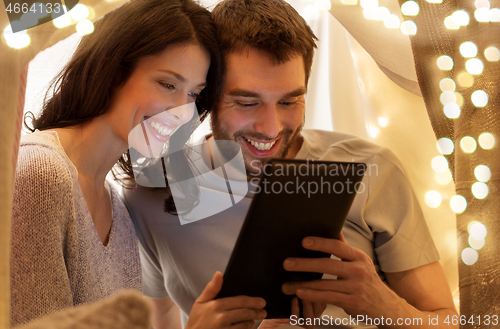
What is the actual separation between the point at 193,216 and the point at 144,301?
0.26 m

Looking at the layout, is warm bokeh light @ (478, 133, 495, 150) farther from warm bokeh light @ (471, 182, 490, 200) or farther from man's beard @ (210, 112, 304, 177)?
man's beard @ (210, 112, 304, 177)

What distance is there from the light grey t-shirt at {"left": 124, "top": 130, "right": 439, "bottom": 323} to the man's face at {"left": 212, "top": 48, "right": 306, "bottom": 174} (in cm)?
3

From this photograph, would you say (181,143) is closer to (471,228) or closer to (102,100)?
(102,100)

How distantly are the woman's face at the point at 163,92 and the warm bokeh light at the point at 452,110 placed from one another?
0.95 ft

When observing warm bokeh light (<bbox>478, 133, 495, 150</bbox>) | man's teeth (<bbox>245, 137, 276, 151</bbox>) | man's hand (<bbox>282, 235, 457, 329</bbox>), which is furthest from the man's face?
warm bokeh light (<bbox>478, 133, 495, 150</bbox>)

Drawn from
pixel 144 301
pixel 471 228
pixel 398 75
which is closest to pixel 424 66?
pixel 398 75

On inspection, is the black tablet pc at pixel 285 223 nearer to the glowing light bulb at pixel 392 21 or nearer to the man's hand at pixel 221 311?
the man's hand at pixel 221 311

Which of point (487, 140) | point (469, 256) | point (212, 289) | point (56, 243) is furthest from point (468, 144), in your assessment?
point (56, 243)

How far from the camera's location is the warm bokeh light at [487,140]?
45 centimetres

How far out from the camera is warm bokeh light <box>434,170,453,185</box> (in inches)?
18.6

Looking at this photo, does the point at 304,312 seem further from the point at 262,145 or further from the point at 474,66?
the point at 474,66

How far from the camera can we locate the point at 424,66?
0.48 meters

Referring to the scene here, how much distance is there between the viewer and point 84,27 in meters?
0.36

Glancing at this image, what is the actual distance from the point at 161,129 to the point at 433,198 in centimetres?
33
